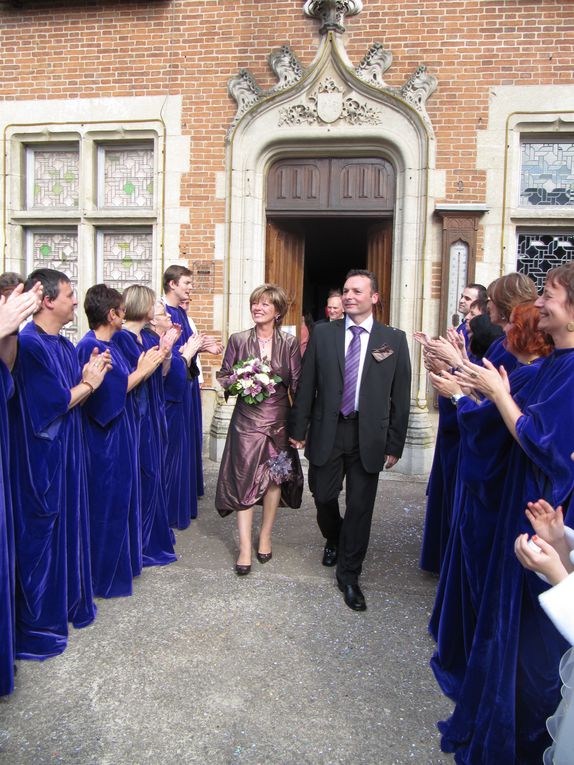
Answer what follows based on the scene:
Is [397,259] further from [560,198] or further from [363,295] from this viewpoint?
[363,295]

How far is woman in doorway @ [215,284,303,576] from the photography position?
425 centimetres

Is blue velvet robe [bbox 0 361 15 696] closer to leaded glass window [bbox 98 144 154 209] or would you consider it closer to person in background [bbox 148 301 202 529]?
person in background [bbox 148 301 202 529]

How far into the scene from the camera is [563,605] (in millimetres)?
1660

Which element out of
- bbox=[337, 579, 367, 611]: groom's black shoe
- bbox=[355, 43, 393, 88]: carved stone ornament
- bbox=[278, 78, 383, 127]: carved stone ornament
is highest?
bbox=[355, 43, 393, 88]: carved stone ornament

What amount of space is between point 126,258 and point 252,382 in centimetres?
466

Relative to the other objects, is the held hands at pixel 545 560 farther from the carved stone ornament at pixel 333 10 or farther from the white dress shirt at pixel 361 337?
the carved stone ornament at pixel 333 10

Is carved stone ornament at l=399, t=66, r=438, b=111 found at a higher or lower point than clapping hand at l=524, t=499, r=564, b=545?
higher

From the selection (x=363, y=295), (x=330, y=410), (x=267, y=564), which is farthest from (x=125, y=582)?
(x=363, y=295)

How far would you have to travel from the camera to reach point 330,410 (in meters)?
3.90

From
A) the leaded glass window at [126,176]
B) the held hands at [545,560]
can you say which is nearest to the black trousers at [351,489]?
the held hands at [545,560]

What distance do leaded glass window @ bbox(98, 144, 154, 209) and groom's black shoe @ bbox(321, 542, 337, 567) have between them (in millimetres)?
5255

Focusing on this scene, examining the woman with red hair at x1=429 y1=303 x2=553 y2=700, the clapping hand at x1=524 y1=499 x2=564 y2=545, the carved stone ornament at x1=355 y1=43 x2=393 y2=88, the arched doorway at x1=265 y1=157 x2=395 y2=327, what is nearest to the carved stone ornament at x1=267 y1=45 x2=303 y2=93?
the carved stone ornament at x1=355 y1=43 x2=393 y2=88

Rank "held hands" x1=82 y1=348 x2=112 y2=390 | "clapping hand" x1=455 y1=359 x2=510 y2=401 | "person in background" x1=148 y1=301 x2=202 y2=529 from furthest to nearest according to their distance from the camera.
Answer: "person in background" x1=148 y1=301 x2=202 y2=529 → "held hands" x1=82 y1=348 x2=112 y2=390 → "clapping hand" x1=455 y1=359 x2=510 y2=401

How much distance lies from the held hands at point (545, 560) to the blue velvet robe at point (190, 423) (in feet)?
11.7
